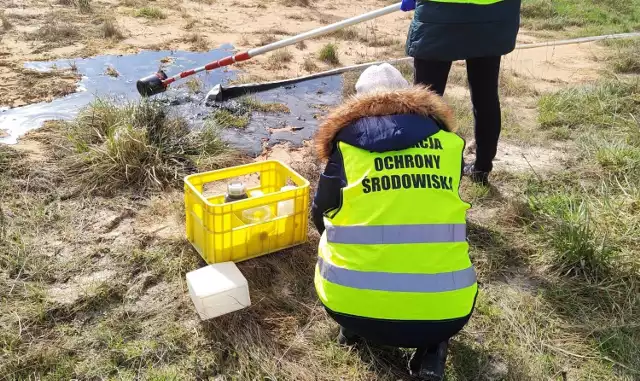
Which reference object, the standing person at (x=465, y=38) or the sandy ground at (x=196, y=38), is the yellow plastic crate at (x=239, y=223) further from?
the sandy ground at (x=196, y=38)

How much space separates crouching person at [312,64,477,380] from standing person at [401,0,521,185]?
3.13 feet

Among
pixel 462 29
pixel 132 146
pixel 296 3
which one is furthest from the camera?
pixel 296 3

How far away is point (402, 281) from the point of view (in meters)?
1.85

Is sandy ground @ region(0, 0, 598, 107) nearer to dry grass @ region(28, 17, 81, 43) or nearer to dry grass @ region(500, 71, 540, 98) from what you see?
dry grass @ region(28, 17, 81, 43)

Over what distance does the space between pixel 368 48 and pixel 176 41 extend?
7.55 ft

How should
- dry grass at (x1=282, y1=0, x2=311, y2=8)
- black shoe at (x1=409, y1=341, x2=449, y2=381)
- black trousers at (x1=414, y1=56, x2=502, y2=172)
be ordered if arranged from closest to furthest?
black shoe at (x1=409, y1=341, x2=449, y2=381) < black trousers at (x1=414, y1=56, x2=502, y2=172) < dry grass at (x1=282, y1=0, x2=311, y2=8)

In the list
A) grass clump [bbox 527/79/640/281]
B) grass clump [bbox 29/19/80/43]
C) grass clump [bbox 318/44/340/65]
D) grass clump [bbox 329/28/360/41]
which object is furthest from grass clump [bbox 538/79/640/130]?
grass clump [bbox 29/19/80/43]

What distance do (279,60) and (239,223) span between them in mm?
3464

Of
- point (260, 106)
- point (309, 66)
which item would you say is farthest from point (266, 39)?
point (260, 106)

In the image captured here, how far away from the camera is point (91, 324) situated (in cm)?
224

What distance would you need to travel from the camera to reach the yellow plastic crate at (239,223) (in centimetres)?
244

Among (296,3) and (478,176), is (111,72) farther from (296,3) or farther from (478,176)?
(296,3)

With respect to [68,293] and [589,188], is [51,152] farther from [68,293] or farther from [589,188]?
[589,188]

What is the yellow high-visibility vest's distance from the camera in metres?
1.85
